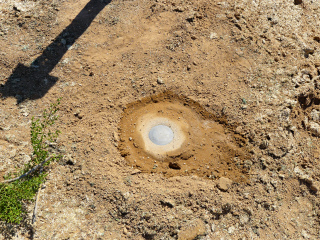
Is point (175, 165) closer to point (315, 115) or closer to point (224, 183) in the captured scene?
point (224, 183)

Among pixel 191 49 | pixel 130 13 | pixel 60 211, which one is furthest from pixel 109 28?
pixel 60 211

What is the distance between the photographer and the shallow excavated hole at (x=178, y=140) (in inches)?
279

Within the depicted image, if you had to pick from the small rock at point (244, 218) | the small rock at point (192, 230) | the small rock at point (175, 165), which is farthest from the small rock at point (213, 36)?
the small rock at point (192, 230)

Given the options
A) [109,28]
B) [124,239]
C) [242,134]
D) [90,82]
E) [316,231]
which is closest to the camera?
[124,239]

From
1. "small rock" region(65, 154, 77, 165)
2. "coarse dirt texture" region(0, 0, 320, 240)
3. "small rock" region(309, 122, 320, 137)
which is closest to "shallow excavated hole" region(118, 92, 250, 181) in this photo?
"coarse dirt texture" region(0, 0, 320, 240)

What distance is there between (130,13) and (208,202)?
22.9 feet

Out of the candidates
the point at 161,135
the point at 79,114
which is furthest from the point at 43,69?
→ the point at 161,135

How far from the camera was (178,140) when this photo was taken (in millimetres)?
7641

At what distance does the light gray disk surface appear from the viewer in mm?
7641

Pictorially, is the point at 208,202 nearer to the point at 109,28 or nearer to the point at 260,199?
the point at 260,199

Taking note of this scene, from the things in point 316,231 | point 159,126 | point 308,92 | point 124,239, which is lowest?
point 124,239

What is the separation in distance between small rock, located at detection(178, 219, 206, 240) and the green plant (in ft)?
11.8

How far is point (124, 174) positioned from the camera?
6.71 metres

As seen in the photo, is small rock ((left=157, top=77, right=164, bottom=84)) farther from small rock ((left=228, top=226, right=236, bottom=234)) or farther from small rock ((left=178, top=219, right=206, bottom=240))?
small rock ((left=228, top=226, right=236, bottom=234))
